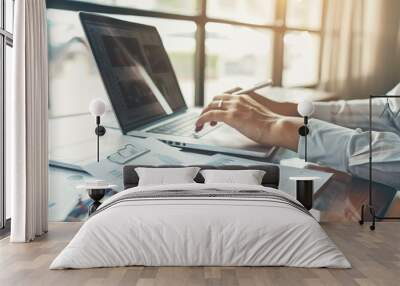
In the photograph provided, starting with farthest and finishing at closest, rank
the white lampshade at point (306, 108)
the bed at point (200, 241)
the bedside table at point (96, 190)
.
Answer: the white lampshade at point (306, 108), the bedside table at point (96, 190), the bed at point (200, 241)

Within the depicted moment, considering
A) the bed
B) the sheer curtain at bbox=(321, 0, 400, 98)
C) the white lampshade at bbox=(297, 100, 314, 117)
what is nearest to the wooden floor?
the bed

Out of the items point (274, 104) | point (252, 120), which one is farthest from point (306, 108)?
point (252, 120)

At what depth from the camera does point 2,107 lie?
6727 mm

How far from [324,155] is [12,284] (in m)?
4.64

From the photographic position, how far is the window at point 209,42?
781cm

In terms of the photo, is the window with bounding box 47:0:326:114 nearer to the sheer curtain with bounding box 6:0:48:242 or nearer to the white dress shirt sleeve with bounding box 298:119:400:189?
the white dress shirt sleeve with bounding box 298:119:400:189

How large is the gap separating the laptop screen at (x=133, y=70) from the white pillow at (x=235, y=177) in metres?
1.13

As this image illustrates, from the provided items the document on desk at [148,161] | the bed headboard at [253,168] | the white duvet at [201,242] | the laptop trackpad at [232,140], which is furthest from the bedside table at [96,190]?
the white duvet at [201,242]

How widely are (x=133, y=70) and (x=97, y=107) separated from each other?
72cm

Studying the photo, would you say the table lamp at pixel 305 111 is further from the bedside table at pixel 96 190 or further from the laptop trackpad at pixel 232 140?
the bedside table at pixel 96 190

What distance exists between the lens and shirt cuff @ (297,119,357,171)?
25.5ft

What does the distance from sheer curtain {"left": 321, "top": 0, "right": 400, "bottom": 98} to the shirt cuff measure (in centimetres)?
49

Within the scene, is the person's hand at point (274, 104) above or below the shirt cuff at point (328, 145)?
above

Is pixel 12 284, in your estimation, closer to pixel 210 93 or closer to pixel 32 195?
pixel 32 195
